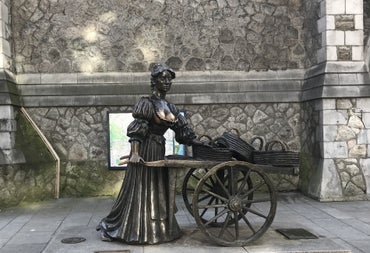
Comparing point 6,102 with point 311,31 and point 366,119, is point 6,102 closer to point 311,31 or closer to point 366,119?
point 311,31

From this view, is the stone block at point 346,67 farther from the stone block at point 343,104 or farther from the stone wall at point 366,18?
the stone wall at point 366,18

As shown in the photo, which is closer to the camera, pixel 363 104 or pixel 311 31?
pixel 363 104

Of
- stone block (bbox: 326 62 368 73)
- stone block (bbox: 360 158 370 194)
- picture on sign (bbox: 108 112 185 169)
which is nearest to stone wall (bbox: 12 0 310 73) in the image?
stone block (bbox: 326 62 368 73)

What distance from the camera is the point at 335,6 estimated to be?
8.35 meters

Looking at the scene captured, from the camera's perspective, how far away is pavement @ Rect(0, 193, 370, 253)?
5.05 metres

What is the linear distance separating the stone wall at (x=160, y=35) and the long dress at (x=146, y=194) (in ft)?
13.5

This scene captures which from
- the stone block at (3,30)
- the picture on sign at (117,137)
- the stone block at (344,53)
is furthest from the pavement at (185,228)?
the stone block at (3,30)

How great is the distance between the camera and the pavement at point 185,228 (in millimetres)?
5051

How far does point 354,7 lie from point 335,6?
0.41m

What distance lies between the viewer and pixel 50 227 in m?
6.46

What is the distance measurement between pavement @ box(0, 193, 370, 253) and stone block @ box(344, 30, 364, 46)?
118 inches

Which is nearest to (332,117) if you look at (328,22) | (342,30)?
(342,30)

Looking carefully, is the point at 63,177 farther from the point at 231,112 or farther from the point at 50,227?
the point at 231,112

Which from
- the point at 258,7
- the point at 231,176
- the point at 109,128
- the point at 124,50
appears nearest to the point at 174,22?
the point at 124,50
